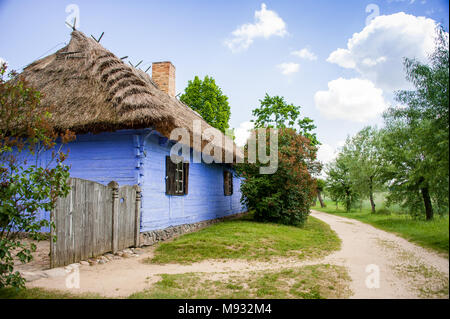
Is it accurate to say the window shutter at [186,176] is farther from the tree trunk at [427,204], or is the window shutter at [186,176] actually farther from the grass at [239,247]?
the tree trunk at [427,204]

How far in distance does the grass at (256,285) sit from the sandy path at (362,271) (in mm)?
213

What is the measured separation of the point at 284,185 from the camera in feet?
39.0

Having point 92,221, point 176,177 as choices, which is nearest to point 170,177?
point 176,177

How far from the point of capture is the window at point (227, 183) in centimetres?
1398

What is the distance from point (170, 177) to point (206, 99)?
17.3 metres

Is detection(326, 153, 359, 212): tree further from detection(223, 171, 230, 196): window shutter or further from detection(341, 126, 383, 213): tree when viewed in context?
detection(223, 171, 230, 196): window shutter

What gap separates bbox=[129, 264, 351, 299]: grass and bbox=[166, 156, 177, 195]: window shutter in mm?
4424

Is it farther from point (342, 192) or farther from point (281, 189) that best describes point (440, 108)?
point (342, 192)

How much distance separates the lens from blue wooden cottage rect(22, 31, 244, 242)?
23.8 ft

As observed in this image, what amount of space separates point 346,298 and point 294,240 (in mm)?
6224

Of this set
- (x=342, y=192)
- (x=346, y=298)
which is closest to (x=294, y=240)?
(x=346, y=298)

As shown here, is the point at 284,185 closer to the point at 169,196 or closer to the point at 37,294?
the point at 169,196

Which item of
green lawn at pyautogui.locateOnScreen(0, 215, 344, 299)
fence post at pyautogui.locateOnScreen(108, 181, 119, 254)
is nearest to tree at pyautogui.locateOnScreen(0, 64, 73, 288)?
green lawn at pyautogui.locateOnScreen(0, 215, 344, 299)

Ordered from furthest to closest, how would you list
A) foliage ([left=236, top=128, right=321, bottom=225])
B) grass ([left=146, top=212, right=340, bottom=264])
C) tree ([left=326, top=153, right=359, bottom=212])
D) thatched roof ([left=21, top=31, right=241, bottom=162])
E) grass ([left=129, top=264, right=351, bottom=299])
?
1. tree ([left=326, top=153, right=359, bottom=212])
2. foliage ([left=236, top=128, right=321, bottom=225])
3. thatched roof ([left=21, top=31, right=241, bottom=162])
4. grass ([left=146, top=212, right=340, bottom=264])
5. grass ([left=129, top=264, right=351, bottom=299])
